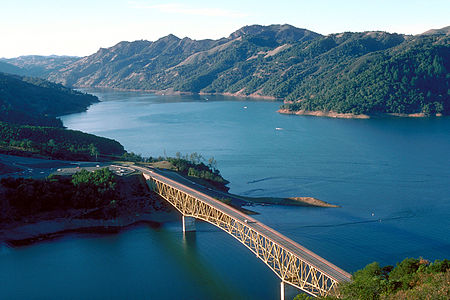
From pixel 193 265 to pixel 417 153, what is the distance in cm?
6191

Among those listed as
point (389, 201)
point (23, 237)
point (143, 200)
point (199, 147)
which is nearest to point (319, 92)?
point (199, 147)

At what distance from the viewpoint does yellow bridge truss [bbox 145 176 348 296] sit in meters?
31.2

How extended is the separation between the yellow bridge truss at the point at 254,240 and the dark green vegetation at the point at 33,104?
72998mm

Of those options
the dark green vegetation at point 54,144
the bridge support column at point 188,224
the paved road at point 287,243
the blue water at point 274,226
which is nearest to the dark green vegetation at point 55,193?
the blue water at point 274,226

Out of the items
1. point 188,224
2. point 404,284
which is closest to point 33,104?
point 188,224

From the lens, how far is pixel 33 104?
14725 centimetres

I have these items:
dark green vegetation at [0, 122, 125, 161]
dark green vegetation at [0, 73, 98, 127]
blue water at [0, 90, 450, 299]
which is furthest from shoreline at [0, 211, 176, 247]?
dark green vegetation at [0, 73, 98, 127]

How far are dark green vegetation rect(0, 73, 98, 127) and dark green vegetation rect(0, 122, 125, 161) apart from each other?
2787 cm

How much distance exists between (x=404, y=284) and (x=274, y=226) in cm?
2637

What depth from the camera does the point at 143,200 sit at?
5475 cm

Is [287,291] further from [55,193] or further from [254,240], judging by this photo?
[55,193]

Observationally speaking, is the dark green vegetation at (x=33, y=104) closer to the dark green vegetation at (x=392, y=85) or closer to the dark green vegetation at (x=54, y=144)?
the dark green vegetation at (x=54, y=144)

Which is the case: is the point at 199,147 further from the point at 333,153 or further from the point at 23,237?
the point at 23,237

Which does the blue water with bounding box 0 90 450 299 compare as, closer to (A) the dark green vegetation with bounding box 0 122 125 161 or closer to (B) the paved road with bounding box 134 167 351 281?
(B) the paved road with bounding box 134 167 351 281
